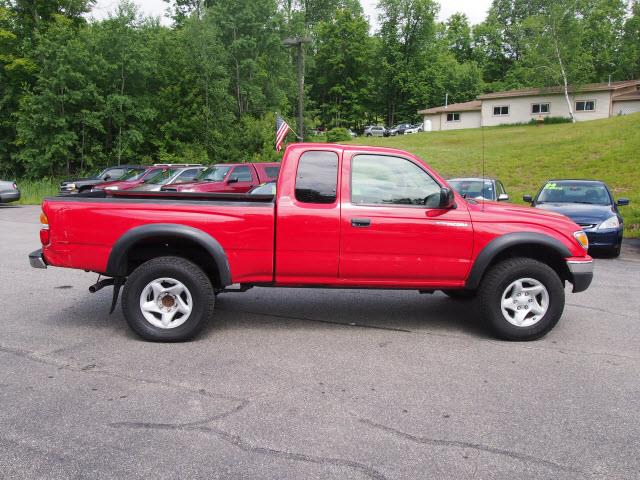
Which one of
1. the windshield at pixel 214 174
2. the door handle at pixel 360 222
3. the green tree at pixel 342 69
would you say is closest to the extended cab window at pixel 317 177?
the door handle at pixel 360 222

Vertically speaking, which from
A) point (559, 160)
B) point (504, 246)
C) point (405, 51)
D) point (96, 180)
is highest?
point (405, 51)

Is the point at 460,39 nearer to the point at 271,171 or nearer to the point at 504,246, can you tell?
the point at 271,171

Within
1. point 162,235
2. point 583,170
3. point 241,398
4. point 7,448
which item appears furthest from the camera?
point 583,170

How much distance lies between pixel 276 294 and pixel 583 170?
71.9 feet

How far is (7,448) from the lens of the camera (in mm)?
3297

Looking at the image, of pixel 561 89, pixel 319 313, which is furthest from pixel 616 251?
pixel 561 89

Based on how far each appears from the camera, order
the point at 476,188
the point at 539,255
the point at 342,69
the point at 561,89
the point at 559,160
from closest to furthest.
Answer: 1. the point at 539,255
2. the point at 476,188
3. the point at 559,160
4. the point at 561,89
5. the point at 342,69

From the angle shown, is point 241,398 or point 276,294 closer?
point 241,398

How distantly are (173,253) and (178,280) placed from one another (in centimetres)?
42

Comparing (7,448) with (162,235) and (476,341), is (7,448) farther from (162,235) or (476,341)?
(476,341)

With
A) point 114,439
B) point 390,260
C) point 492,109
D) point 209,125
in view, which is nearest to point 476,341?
point 390,260

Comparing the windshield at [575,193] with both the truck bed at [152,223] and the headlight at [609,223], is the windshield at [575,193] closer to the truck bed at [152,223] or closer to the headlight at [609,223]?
the headlight at [609,223]

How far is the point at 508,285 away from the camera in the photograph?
17.8ft

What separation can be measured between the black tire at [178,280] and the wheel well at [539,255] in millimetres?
2693
